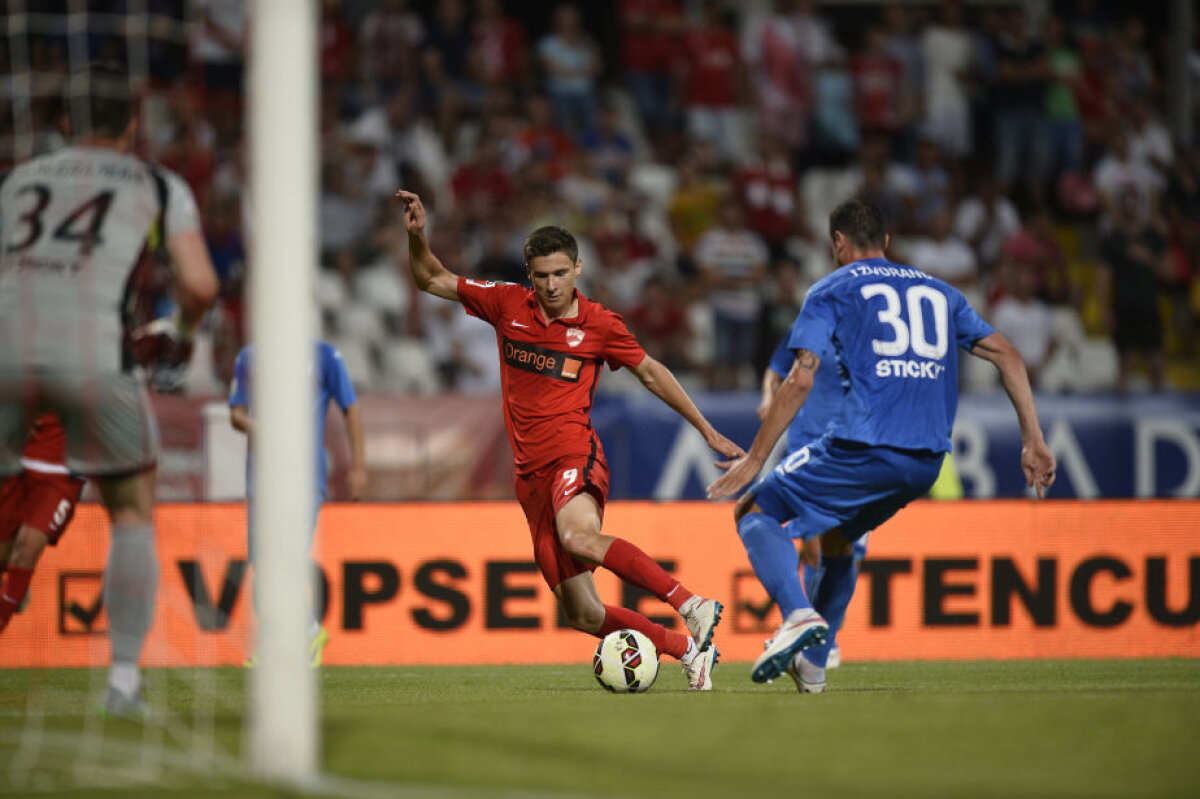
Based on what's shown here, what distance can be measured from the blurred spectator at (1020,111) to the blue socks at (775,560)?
10.4 meters

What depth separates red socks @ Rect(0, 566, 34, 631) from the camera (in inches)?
313

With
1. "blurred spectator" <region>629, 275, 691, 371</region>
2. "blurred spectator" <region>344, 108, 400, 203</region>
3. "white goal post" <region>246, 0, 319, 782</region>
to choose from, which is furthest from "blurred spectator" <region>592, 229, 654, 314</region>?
"white goal post" <region>246, 0, 319, 782</region>

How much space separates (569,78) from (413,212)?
10141 mm

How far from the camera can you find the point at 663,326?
14.5m

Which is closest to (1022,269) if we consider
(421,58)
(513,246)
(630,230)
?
(630,230)

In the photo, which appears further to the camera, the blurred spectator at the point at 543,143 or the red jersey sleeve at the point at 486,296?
the blurred spectator at the point at 543,143

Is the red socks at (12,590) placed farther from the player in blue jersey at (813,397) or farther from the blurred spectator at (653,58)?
the blurred spectator at (653,58)

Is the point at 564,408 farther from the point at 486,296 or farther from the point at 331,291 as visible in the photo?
the point at 331,291

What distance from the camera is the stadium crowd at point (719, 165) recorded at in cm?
1440

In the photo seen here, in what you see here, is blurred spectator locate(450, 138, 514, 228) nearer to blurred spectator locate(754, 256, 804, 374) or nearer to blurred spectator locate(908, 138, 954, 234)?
blurred spectator locate(754, 256, 804, 374)

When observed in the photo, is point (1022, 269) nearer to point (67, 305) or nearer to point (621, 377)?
point (621, 377)

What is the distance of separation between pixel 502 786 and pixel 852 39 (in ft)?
53.4

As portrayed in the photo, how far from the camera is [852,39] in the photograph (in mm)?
19406

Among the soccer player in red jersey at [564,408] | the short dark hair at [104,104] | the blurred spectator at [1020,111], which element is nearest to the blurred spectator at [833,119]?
the blurred spectator at [1020,111]
